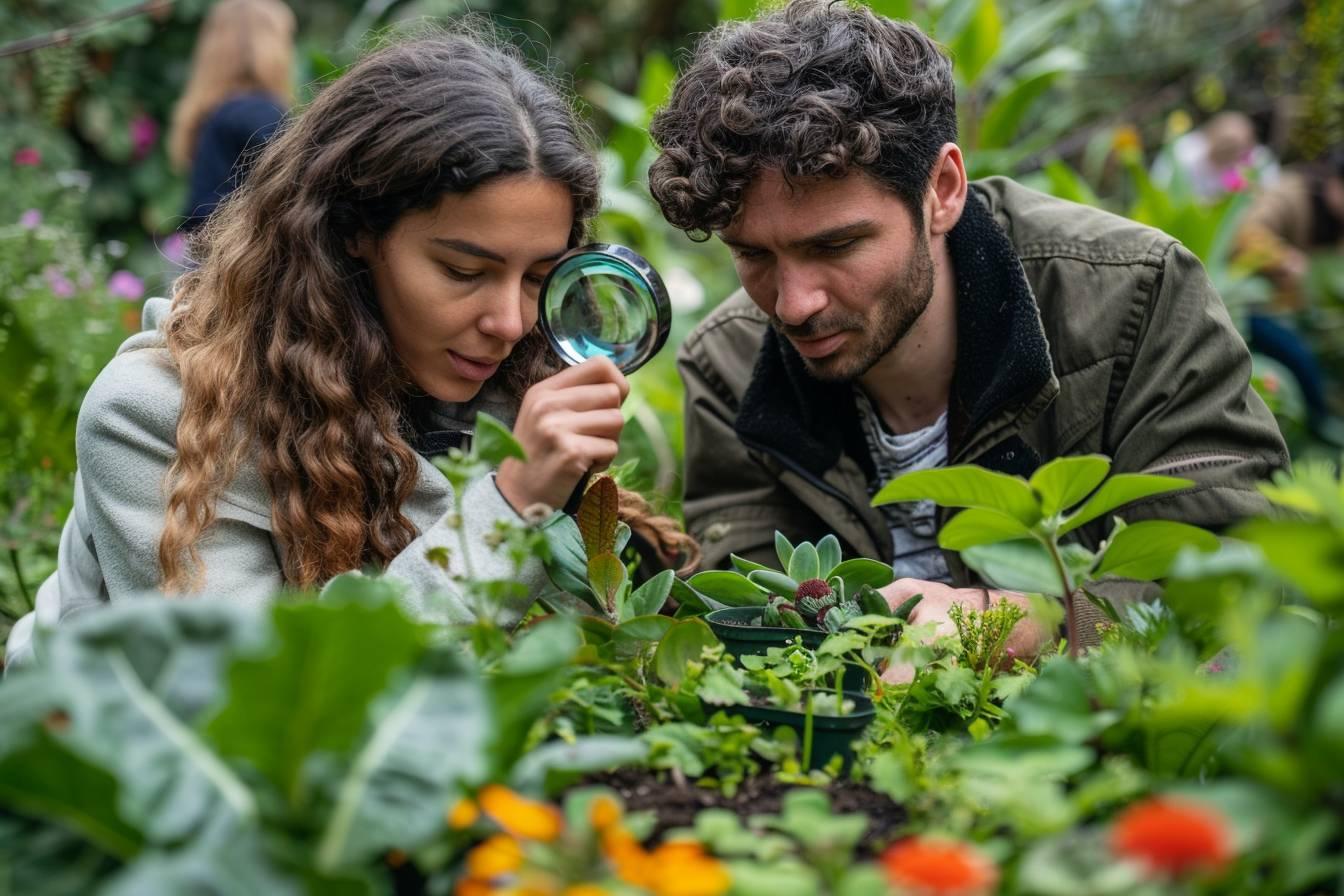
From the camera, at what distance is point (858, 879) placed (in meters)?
0.60

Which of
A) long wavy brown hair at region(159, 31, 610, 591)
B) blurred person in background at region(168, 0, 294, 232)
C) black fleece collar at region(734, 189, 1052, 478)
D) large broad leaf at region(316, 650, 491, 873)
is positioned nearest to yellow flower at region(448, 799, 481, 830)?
large broad leaf at region(316, 650, 491, 873)

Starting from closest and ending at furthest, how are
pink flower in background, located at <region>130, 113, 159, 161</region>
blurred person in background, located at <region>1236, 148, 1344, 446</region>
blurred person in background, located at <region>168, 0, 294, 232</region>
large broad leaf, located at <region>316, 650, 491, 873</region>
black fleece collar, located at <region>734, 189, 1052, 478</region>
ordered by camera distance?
large broad leaf, located at <region>316, 650, 491, 873</region> → black fleece collar, located at <region>734, 189, 1052, 478</region> → blurred person in background, located at <region>168, 0, 294, 232</region> → blurred person in background, located at <region>1236, 148, 1344, 446</region> → pink flower in background, located at <region>130, 113, 159, 161</region>

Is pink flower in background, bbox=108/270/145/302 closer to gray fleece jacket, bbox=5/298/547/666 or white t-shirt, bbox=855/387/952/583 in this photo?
gray fleece jacket, bbox=5/298/547/666

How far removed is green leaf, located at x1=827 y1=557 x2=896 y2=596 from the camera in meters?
1.18

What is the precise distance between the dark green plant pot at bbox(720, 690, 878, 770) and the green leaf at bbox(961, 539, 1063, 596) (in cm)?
12

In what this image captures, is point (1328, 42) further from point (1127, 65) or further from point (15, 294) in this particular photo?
point (15, 294)

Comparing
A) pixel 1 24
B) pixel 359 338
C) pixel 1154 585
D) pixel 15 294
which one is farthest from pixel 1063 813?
pixel 1 24

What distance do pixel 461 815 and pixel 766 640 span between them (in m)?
0.44

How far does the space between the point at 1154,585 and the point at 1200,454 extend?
239 mm

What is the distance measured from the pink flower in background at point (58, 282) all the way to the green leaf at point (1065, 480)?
9.68ft

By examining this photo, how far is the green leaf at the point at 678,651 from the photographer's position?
98 cm

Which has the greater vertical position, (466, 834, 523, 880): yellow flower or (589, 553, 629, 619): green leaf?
(466, 834, 523, 880): yellow flower

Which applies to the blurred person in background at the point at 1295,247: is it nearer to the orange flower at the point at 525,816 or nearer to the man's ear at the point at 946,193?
the man's ear at the point at 946,193

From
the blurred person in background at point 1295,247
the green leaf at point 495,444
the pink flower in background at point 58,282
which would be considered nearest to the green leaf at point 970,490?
the green leaf at point 495,444
